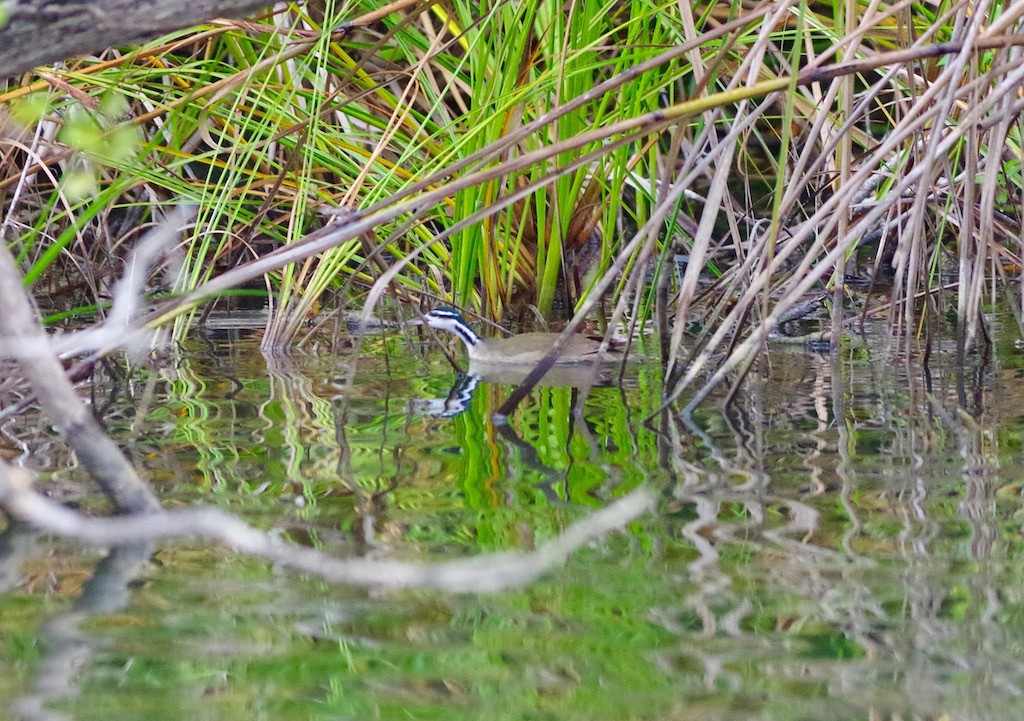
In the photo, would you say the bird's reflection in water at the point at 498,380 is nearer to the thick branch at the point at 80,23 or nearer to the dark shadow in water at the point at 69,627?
the dark shadow in water at the point at 69,627

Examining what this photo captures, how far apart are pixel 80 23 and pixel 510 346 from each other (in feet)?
12.7

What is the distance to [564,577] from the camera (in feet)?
10.4

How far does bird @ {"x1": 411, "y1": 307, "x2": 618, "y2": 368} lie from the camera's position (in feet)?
21.2

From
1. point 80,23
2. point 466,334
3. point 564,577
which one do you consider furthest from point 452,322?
point 80,23

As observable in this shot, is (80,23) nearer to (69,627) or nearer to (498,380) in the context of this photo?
(69,627)

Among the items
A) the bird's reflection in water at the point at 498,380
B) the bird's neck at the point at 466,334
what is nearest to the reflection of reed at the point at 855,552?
the bird's reflection in water at the point at 498,380

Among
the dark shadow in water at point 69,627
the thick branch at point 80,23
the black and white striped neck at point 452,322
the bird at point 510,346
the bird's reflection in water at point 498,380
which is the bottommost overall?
the dark shadow in water at point 69,627

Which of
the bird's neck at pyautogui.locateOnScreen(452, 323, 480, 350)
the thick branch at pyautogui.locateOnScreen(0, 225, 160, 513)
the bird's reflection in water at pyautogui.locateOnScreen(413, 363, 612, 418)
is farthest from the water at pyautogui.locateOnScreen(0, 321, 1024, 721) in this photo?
the bird's neck at pyautogui.locateOnScreen(452, 323, 480, 350)

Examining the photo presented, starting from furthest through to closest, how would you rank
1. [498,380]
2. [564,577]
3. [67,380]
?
1. [498,380]
2. [564,577]
3. [67,380]

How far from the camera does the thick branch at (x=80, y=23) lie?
2789 mm

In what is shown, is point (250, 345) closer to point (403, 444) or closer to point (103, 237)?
point (103, 237)

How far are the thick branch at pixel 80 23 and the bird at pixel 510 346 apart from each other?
11.5 feet

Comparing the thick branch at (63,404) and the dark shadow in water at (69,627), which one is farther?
the thick branch at (63,404)

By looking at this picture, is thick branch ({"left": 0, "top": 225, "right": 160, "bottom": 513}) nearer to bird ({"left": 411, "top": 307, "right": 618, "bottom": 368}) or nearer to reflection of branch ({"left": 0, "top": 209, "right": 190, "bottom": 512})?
reflection of branch ({"left": 0, "top": 209, "right": 190, "bottom": 512})
